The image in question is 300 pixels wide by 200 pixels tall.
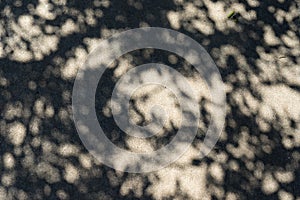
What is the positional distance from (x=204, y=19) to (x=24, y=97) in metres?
3.04

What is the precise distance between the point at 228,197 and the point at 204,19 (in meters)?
2.79

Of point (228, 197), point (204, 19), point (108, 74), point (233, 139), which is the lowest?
point (228, 197)

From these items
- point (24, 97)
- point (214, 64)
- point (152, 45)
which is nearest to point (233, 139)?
point (214, 64)

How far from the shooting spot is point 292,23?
607 cm

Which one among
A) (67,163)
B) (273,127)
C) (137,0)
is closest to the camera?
(67,163)

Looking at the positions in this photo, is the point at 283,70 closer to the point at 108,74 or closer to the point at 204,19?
the point at 204,19

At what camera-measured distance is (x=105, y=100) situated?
540 centimetres

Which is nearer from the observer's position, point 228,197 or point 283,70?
point 228,197

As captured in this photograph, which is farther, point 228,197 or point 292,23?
point 292,23

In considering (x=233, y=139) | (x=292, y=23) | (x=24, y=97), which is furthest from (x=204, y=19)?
(x=24, y=97)

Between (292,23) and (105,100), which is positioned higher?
(292,23)

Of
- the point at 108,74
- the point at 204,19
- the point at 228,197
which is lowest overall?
the point at 228,197

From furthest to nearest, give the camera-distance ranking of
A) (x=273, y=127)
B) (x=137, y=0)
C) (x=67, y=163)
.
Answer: (x=137, y=0), (x=273, y=127), (x=67, y=163)

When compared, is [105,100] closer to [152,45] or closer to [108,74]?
[108,74]
